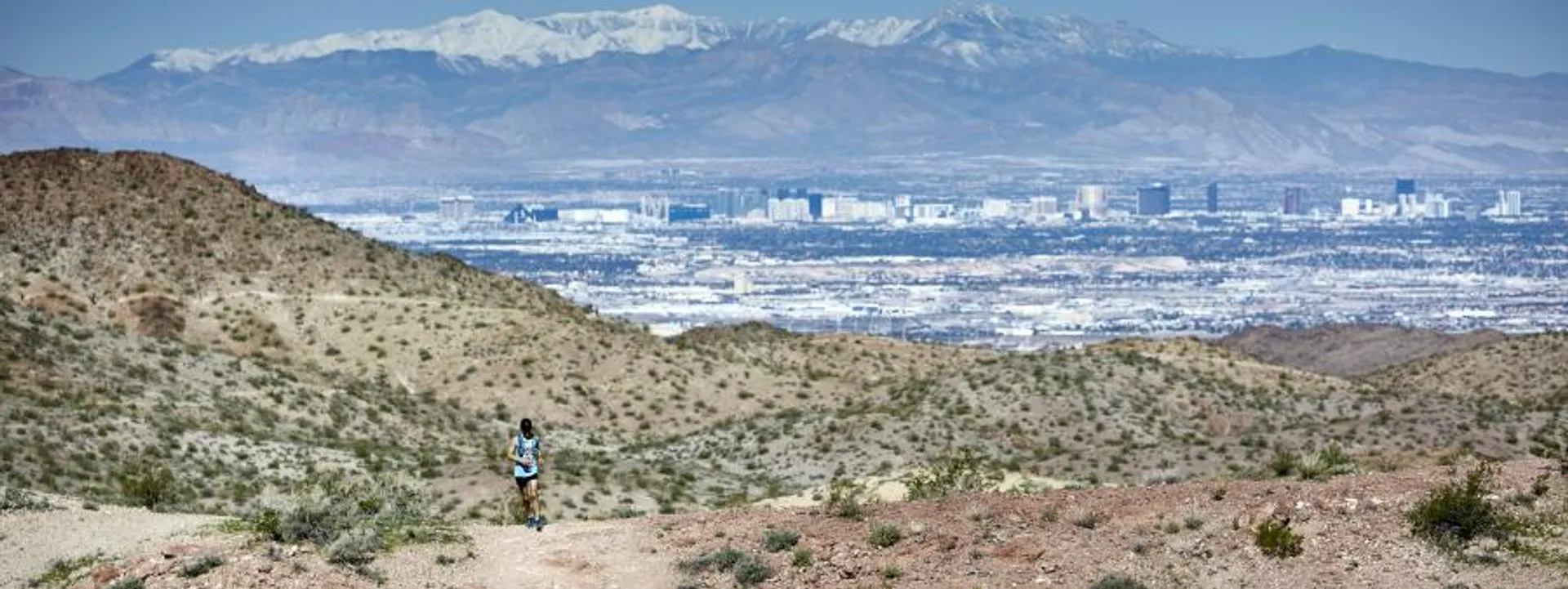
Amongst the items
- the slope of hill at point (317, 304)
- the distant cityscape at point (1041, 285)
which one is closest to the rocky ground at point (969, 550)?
the slope of hill at point (317, 304)

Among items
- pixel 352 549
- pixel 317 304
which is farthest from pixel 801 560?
pixel 317 304

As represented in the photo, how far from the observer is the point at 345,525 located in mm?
18734

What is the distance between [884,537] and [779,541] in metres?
0.91

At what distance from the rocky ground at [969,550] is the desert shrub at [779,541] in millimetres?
25

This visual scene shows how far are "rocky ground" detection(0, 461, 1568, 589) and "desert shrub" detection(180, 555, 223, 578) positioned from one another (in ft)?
0.06

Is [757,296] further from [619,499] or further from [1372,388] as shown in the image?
[619,499]

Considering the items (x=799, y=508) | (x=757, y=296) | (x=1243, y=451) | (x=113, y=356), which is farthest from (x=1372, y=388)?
(x=757, y=296)

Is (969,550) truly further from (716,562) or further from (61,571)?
(61,571)

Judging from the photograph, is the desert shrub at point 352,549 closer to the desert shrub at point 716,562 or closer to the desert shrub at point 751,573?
the desert shrub at point 716,562

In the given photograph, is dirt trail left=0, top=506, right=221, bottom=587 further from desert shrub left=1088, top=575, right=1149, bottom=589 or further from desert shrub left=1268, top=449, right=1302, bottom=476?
desert shrub left=1268, top=449, right=1302, bottom=476

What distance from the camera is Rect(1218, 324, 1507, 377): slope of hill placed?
76.5 meters

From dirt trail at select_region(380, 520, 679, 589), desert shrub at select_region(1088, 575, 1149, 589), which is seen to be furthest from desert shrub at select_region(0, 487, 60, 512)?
desert shrub at select_region(1088, 575, 1149, 589)

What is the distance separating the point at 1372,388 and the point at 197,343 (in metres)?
25.7

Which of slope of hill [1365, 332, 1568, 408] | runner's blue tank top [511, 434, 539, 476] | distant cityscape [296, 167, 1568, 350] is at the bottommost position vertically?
distant cityscape [296, 167, 1568, 350]
